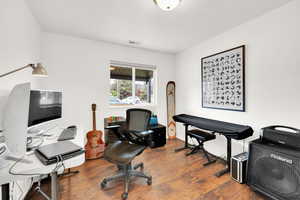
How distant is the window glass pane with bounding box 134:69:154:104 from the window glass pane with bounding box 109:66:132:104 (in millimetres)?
196

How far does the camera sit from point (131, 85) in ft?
10.8

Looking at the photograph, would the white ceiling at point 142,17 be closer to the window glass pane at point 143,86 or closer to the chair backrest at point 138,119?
the window glass pane at point 143,86

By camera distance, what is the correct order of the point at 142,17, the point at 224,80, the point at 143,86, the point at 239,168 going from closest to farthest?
the point at 239,168 → the point at 142,17 → the point at 224,80 → the point at 143,86

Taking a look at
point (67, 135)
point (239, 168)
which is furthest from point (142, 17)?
point (239, 168)

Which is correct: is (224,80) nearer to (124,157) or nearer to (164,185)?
(164,185)

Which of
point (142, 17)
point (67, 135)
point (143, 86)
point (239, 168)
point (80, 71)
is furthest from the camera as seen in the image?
point (143, 86)

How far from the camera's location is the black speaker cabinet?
1.31 meters

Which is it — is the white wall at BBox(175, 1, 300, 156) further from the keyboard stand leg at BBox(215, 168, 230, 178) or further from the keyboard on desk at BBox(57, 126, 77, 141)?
the keyboard on desk at BBox(57, 126, 77, 141)

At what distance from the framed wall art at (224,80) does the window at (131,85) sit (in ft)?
4.53

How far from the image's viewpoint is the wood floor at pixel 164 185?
1585 mm

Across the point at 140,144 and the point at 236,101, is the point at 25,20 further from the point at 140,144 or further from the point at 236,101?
the point at 236,101

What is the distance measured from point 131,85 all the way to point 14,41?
7.08 ft

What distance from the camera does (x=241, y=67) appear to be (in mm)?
2158

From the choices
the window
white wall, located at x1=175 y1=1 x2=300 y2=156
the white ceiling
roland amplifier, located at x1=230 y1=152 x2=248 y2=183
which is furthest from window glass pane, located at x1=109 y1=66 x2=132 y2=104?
roland amplifier, located at x1=230 y1=152 x2=248 y2=183
